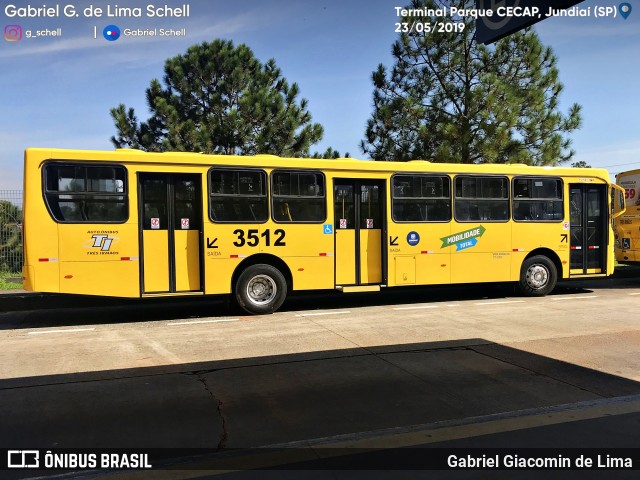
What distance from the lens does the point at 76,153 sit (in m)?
8.67

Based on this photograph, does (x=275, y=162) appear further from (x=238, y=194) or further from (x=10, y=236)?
(x=10, y=236)

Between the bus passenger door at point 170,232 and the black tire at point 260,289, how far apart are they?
826 mm

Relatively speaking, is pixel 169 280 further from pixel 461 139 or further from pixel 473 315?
pixel 461 139

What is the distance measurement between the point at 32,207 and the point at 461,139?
13.1m

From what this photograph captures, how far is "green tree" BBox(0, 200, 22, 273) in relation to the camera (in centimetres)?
1438

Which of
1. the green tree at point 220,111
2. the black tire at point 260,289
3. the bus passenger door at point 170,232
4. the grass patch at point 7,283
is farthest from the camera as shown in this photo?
the green tree at point 220,111

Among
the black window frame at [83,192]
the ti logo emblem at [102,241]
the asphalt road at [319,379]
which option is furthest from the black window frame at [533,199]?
the ti logo emblem at [102,241]

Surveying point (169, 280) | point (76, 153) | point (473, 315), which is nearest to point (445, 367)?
point (473, 315)

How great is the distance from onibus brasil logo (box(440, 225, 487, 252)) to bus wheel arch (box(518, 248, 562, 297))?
5.01 feet

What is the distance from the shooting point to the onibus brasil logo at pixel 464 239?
36.6 feet

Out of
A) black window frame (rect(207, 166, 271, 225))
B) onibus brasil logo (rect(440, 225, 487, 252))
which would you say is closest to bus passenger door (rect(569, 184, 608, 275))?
onibus brasil logo (rect(440, 225, 487, 252))

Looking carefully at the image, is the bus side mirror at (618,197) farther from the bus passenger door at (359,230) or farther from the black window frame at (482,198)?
the bus passenger door at (359,230)

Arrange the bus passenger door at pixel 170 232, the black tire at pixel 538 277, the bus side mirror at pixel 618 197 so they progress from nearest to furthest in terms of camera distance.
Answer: the bus passenger door at pixel 170 232 < the black tire at pixel 538 277 < the bus side mirror at pixel 618 197

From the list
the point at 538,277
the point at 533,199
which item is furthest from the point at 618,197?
the point at 538,277
